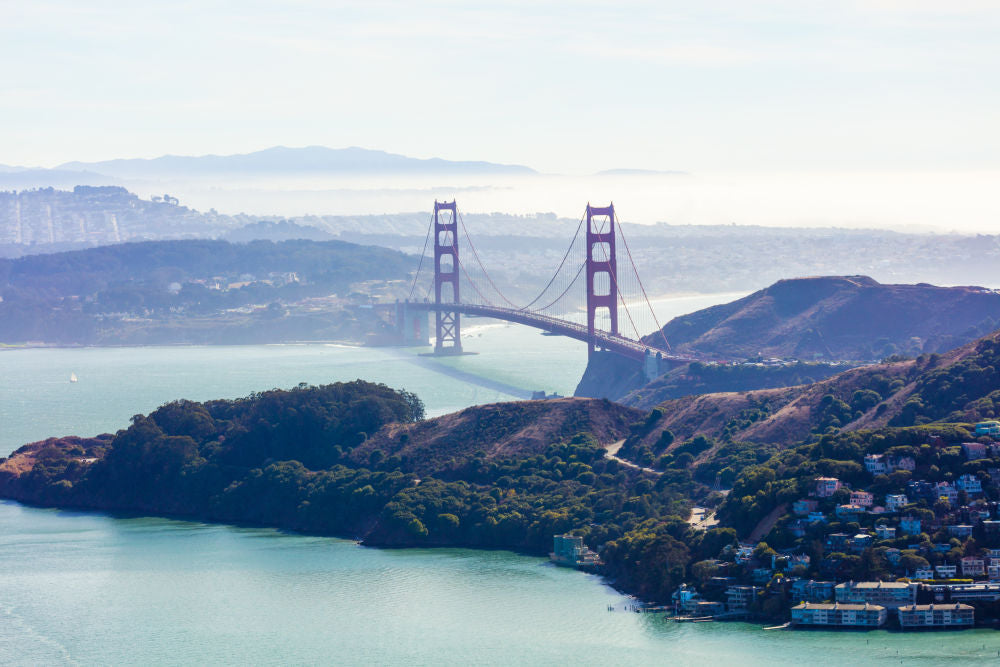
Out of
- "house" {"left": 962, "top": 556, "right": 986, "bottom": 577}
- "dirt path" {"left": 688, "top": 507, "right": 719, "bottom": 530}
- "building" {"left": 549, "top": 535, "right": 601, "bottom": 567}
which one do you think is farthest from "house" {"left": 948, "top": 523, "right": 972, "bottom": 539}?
"building" {"left": 549, "top": 535, "right": 601, "bottom": 567}

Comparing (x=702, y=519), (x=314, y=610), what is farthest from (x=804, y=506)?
(x=314, y=610)

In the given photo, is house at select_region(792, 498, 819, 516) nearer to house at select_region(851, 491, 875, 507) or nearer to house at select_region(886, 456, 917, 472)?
house at select_region(851, 491, 875, 507)

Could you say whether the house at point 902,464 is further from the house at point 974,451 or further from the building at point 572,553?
the building at point 572,553

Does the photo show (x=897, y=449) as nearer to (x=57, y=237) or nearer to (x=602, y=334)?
(x=602, y=334)

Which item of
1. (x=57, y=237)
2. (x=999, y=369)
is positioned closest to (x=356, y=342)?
(x=999, y=369)

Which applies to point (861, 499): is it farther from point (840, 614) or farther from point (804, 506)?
point (840, 614)
